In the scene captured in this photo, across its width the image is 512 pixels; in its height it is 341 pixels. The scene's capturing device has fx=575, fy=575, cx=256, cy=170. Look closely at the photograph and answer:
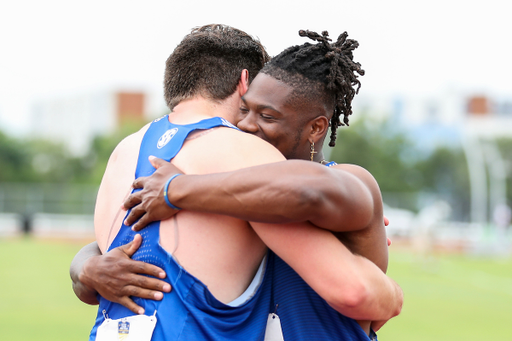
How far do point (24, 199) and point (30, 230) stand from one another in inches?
202

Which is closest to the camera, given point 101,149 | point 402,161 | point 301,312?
point 301,312

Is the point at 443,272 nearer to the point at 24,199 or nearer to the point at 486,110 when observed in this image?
the point at 24,199

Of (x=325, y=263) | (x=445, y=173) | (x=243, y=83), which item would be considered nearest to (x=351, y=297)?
(x=325, y=263)

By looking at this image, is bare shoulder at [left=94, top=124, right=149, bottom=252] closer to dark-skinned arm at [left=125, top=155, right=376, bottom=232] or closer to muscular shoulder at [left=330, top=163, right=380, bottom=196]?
dark-skinned arm at [left=125, top=155, right=376, bottom=232]

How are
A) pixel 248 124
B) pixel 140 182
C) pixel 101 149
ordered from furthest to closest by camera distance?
1. pixel 101 149
2. pixel 248 124
3. pixel 140 182

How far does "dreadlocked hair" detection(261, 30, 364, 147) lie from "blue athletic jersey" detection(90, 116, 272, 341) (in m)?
0.44

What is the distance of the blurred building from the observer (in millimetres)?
83500

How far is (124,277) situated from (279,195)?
2.53 ft

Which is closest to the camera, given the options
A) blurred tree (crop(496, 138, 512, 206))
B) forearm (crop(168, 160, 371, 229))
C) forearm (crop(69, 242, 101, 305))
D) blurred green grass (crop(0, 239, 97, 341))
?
forearm (crop(168, 160, 371, 229))

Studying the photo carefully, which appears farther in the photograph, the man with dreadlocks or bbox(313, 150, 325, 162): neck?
bbox(313, 150, 325, 162): neck

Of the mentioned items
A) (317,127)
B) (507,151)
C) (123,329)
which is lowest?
(507,151)

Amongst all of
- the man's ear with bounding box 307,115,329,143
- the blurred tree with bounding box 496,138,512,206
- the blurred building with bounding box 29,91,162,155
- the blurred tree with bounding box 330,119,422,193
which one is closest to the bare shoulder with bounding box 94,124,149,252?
the man's ear with bounding box 307,115,329,143

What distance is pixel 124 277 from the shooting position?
2.35m

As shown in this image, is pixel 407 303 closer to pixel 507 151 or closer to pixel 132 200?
pixel 132 200
